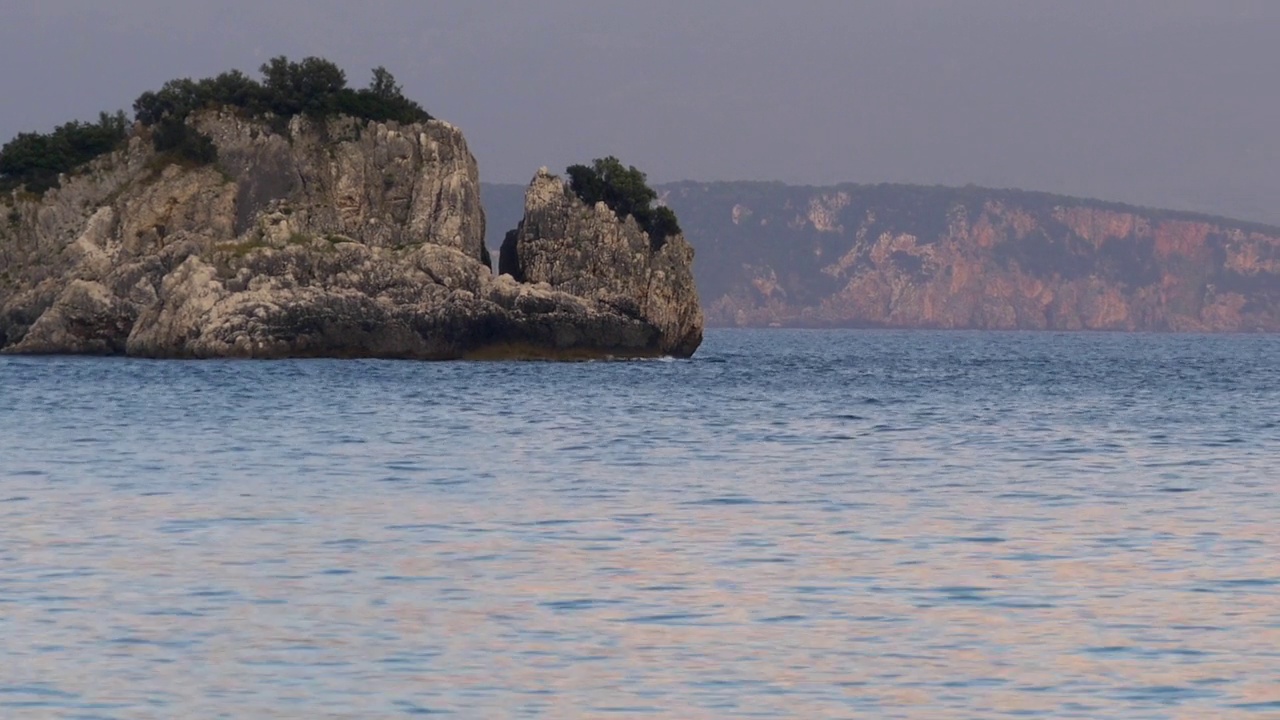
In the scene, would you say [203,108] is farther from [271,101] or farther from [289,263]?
[289,263]

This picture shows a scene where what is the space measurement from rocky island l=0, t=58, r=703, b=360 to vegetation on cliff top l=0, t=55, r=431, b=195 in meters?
0.13

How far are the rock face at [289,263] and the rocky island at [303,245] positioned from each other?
10 centimetres

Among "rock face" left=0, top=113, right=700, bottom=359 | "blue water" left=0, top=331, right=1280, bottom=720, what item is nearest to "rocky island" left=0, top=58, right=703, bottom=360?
"rock face" left=0, top=113, right=700, bottom=359

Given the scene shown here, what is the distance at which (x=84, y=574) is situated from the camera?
72.2ft

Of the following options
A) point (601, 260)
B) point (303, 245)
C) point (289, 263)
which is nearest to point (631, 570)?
point (289, 263)

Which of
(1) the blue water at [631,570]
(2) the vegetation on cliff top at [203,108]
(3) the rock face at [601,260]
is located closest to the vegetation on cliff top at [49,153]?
(2) the vegetation on cliff top at [203,108]

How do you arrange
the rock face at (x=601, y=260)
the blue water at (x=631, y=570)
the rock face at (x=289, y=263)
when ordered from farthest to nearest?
the rock face at (x=601, y=260)
the rock face at (x=289, y=263)
the blue water at (x=631, y=570)

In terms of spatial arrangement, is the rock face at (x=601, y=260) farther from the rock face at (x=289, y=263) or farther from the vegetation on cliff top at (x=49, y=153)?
the vegetation on cliff top at (x=49, y=153)

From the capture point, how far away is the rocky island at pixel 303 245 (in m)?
92.2

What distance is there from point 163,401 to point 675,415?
15.7m

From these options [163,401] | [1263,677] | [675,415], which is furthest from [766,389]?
[1263,677]

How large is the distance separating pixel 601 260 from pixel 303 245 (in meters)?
14.8

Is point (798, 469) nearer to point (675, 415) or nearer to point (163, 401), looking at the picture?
point (675, 415)

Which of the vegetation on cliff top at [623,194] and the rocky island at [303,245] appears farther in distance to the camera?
the vegetation on cliff top at [623,194]
